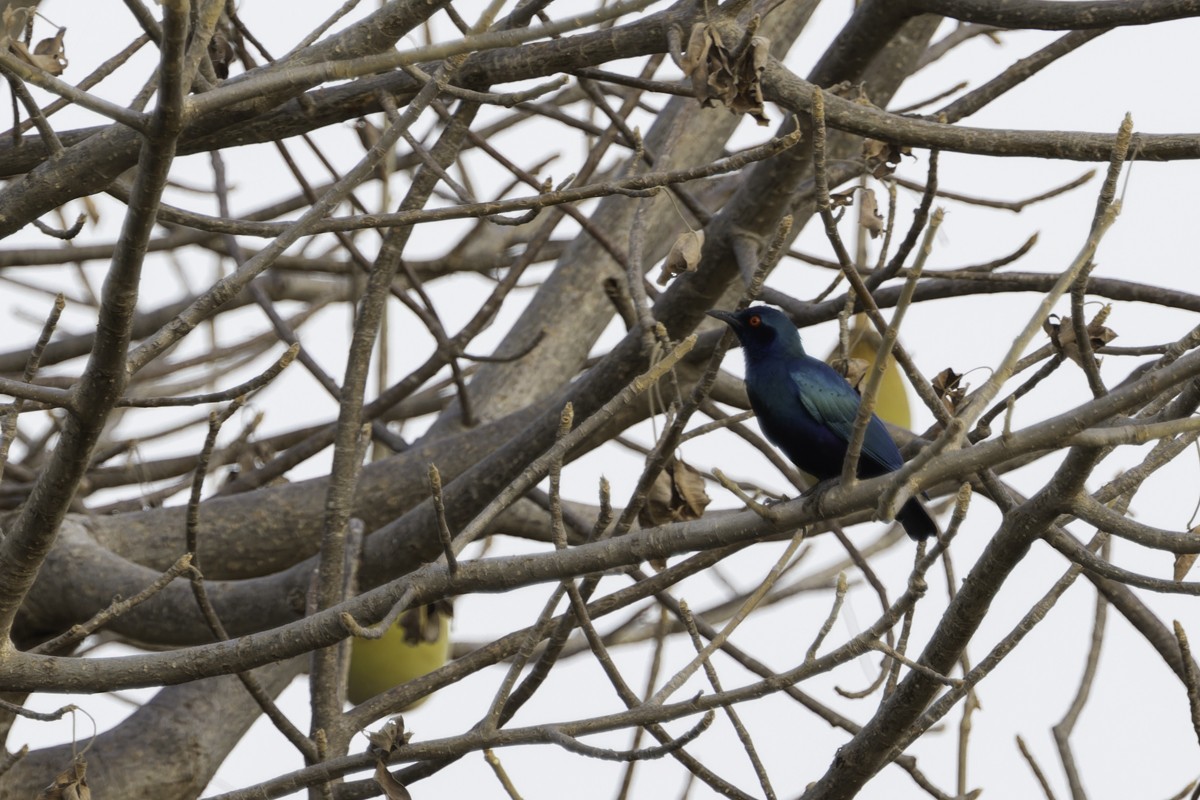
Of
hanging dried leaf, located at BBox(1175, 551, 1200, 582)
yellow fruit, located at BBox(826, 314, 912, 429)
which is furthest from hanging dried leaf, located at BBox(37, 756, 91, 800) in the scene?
yellow fruit, located at BBox(826, 314, 912, 429)

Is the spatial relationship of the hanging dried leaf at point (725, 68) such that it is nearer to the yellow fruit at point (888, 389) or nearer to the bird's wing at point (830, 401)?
the bird's wing at point (830, 401)

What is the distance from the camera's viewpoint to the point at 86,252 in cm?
584

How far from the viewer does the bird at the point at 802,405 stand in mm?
4520

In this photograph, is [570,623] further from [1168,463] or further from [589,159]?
[589,159]

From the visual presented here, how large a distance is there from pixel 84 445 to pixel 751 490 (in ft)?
8.39

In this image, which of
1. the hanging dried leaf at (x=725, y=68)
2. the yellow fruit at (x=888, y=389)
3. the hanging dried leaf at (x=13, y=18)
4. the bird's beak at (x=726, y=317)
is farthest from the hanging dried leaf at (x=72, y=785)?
the yellow fruit at (x=888, y=389)


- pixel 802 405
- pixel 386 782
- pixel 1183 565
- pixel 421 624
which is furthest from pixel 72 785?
pixel 802 405

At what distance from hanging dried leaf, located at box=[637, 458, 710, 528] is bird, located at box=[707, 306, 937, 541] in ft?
3.37

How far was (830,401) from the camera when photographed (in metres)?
4.57

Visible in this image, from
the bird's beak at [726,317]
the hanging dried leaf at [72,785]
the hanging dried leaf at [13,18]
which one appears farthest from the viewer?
the bird's beak at [726,317]

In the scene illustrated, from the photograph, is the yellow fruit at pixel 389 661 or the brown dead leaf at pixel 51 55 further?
the yellow fruit at pixel 389 661

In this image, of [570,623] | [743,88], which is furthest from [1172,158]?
[570,623]

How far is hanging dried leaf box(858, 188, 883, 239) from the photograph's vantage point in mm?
3549

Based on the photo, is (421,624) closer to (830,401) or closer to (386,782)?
(830,401)
